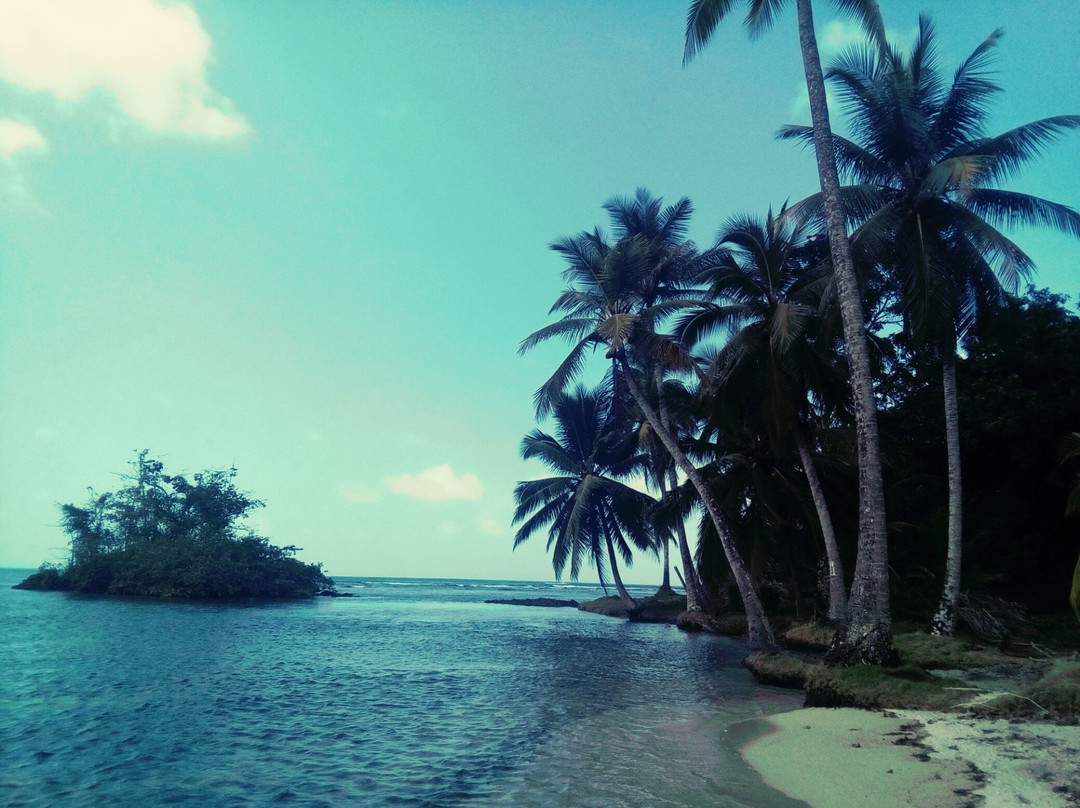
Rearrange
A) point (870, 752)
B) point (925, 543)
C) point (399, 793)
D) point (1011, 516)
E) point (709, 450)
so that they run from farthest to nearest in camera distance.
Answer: point (709, 450)
point (925, 543)
point (1011, 516)
point (870, 752)
point (399, 793)

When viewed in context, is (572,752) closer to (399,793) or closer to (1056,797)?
(399,793)

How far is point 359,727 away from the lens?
31.2ft

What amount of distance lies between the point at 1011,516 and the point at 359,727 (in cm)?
1936

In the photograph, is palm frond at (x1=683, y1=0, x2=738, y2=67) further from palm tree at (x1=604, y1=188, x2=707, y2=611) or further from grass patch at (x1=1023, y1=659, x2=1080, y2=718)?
grass patch at (x1=1023, y1=659, x2=1080, y2=718)

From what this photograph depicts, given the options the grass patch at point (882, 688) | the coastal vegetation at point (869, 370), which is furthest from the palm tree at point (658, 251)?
the grass patch at point (882, 688)

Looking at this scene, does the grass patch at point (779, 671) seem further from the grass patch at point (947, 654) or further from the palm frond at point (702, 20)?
the palm frond at point (702, 20)

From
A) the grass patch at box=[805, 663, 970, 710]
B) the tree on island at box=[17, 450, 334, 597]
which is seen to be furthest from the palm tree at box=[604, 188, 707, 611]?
the tree on island at box=[17, 450, 334, 597]

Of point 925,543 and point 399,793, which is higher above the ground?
point 925,543

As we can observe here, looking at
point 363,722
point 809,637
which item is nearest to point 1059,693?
point 363,722

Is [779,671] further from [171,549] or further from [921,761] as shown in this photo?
[171,549]

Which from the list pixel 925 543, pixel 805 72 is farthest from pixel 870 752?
pixel 925 543

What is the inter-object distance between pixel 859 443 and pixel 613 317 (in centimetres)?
905

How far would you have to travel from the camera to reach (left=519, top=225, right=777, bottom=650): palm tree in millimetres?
19641

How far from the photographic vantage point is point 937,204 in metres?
14.9
